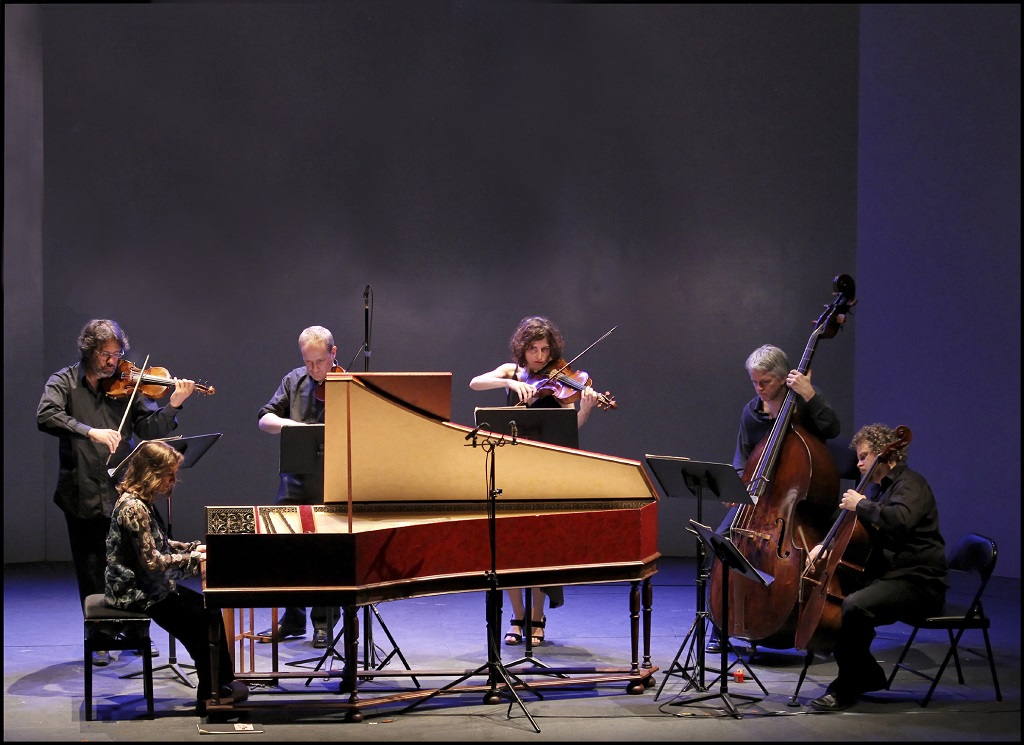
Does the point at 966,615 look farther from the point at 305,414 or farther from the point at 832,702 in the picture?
the point at 305,414

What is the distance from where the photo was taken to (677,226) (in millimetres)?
7727

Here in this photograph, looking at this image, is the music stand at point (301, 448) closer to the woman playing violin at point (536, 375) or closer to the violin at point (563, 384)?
the woman playing violin at point (536, 375)

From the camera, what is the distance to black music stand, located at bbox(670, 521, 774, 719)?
161 inches

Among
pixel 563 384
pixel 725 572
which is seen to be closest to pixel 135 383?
pixel 563 384

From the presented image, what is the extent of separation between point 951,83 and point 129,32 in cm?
559

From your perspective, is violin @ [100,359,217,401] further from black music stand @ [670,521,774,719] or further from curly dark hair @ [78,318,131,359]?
black music stand @ [670,521,774,719]

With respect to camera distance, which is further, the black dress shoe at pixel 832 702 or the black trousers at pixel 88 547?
the black trousers at pixel 88 547

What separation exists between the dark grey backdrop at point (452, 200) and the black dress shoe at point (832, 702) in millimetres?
3333

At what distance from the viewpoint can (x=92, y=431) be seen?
Answer: 5059 millimetres

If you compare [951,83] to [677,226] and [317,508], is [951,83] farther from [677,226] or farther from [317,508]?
[317,508]

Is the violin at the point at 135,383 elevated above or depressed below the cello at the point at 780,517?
above

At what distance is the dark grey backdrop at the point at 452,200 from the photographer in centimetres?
751

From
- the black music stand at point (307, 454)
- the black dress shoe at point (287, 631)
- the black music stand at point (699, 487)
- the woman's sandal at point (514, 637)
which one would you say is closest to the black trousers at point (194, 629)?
the black music stand at point (307, 454)

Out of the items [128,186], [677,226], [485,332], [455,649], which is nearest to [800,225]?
[677,226]
